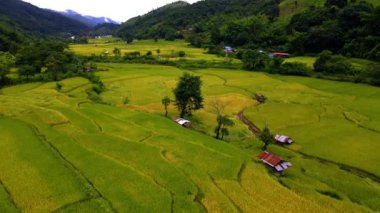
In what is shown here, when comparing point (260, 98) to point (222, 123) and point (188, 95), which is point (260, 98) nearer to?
point (188, 95)

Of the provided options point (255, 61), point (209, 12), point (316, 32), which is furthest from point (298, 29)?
point (209, 12)

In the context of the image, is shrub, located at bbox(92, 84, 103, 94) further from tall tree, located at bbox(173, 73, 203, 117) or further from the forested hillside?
the forested hillside

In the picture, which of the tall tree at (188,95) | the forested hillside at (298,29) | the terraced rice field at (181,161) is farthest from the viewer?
the forested hillside at (298,29)

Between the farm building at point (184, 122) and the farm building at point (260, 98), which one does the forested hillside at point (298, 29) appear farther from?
the farm building at point (184, 122)

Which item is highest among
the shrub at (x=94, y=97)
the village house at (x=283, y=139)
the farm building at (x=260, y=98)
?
the shrub at (x=94, y=97)

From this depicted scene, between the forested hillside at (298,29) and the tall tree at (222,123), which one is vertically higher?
the forested hillside at (298,29)

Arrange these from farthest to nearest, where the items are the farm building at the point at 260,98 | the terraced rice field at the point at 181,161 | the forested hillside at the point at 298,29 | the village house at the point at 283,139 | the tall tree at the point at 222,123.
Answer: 1. the forested hillside at the point at 298,29
2. the farm building at the point at 260,98
3. the tall tree at the point at 222,123
4. the village house at the point at 283,139
5. the terraced rice field at the point at 181,161

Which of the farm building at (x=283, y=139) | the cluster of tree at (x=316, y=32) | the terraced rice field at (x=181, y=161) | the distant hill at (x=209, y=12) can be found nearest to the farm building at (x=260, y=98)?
the terraced rice field at (x=181, y=161)

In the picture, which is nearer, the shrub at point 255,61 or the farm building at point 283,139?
the farm building at point 283,139

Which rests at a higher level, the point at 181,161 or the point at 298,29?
the point at 298,29

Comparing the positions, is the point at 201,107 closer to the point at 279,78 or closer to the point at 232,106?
the point at 232,106

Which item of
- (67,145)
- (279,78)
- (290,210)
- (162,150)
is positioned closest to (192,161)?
(162,150)
